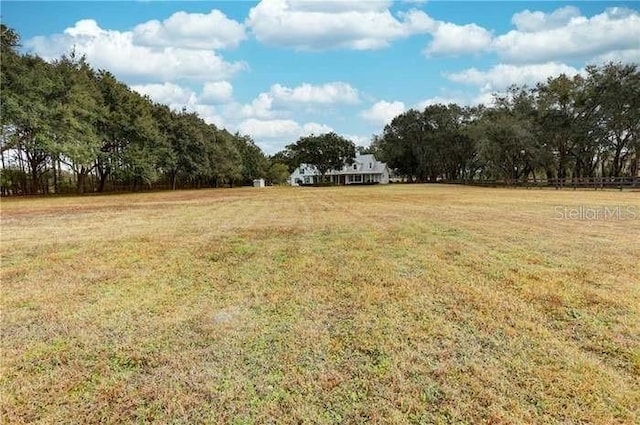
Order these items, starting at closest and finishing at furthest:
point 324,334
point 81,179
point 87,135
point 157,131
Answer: point 324,334, point 87,135, point 81,179, point 157,131

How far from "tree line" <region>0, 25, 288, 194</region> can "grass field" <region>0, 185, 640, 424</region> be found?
22.0 metres

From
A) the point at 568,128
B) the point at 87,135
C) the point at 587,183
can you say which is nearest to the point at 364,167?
the point at 568,128

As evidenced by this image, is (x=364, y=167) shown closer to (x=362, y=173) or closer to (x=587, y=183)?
(x=362, y=173)

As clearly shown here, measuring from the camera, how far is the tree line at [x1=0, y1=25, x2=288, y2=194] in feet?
79.7

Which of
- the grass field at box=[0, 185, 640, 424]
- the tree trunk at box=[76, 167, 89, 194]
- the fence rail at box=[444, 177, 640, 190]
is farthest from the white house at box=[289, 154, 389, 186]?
the grass field at box=[0, 185, 640, 424]

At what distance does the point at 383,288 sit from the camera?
4715 mm

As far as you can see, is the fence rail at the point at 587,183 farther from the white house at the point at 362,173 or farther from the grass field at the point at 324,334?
the white house at the point at 362,173

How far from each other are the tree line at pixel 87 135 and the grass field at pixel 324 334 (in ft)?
72.2

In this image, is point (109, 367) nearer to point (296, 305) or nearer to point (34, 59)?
point (296, 305)

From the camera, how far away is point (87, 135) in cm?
2800

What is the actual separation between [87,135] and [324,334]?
29695 millimetres

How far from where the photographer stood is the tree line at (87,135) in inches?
957

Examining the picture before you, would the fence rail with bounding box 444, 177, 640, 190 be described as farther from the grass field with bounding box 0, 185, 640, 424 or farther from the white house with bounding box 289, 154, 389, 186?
the white house with bounding box 289, 154, 389, 186

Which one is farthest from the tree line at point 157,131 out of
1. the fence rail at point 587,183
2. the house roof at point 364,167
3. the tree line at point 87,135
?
the house roof at point 364,167
